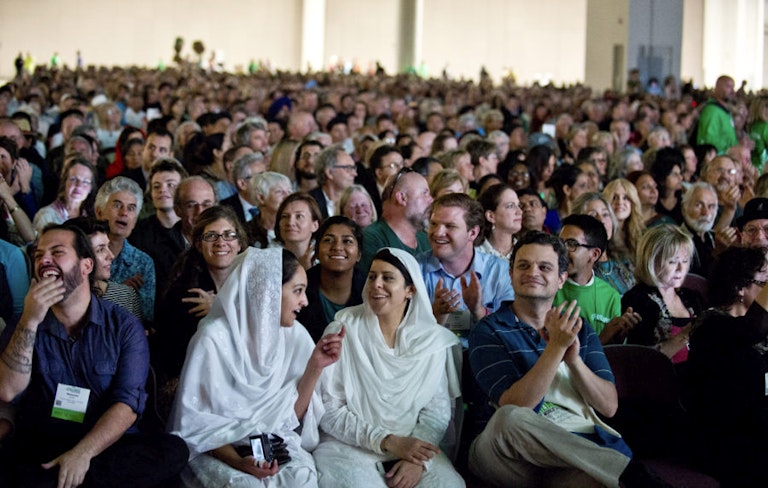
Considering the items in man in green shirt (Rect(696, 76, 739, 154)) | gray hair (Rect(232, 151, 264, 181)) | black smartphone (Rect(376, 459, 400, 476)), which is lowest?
black smartphone (Rect(376, 459, 400, 476))

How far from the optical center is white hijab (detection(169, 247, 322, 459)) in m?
3.88

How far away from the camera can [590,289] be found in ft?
16.7

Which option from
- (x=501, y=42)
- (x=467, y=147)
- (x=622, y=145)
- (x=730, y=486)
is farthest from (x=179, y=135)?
(x=501, y=42)

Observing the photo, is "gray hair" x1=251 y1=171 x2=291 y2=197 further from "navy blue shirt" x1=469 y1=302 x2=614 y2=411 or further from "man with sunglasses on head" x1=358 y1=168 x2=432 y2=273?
"navy blue shirt" x1=469 y1=302 x2=614 y2=411

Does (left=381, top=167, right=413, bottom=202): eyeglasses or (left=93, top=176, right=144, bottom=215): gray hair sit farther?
(left=381, top=167, right=413, bottom=202): eyeglasses

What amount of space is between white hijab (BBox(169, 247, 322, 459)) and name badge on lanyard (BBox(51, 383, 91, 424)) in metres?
0.35

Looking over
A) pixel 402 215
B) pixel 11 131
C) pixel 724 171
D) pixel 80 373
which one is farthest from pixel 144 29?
pixel 80 373

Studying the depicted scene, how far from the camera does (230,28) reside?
41156 mm

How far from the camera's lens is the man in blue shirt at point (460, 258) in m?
5.05

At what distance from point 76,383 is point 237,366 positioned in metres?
0.59

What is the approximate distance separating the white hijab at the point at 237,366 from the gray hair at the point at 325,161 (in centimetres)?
307

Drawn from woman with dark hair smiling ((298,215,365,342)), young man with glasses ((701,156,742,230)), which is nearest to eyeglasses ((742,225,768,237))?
young man with glasses ((701,156,742,230))

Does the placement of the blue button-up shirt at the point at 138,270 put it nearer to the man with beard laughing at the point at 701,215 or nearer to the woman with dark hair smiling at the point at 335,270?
the woman with dark hair smiling at the point at 335,270

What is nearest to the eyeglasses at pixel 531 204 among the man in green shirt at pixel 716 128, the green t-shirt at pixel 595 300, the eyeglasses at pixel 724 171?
the green t-shirt at pixel 595 300
